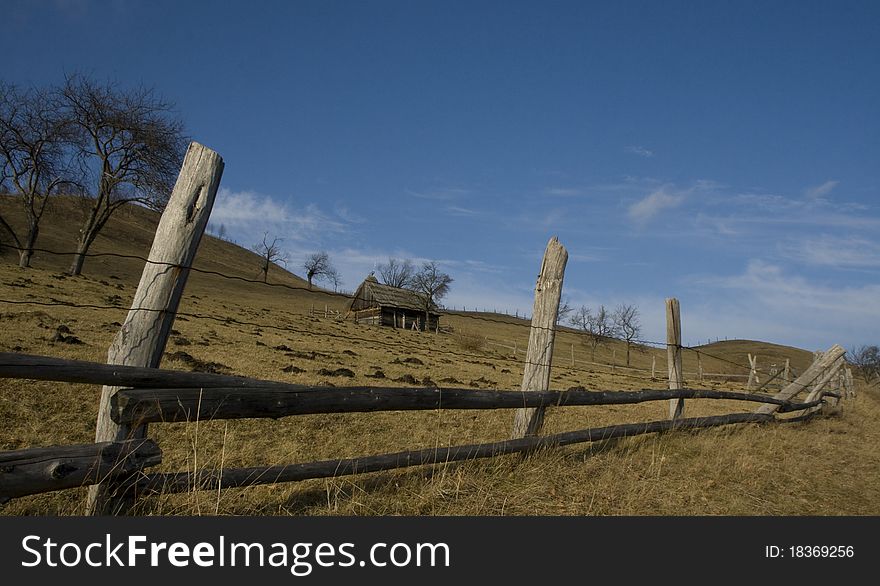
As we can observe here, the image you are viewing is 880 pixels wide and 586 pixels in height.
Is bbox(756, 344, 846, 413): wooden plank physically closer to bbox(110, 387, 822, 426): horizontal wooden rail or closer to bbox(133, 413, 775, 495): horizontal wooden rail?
bbox(133, 413, 775, 495): horizontal wooden rail

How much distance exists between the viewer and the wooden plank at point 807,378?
980cm

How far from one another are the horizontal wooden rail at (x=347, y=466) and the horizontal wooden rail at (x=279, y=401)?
355mm

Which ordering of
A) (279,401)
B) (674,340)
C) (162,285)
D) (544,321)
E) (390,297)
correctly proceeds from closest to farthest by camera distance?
(162,285), (279,401), (544,321), (674,340), (390,297)

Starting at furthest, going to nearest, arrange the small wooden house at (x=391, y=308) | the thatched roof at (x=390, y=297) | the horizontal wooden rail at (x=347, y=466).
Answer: the thatched roof at (x=390, y=297) → the small wooden house at (x=391, y=308) → the horizontal wooden rail at (x=347, y=466)

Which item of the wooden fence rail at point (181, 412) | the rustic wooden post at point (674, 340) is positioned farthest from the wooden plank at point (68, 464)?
the rustic wooden post at point (674, 340)

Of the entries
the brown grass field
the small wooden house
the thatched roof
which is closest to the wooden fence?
the brown grass field

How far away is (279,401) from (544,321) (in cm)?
314

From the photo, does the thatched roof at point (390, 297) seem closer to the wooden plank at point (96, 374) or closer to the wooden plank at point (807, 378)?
the wooden plank at point (807, 378)

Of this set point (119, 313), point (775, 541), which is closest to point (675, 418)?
point (775, 541)

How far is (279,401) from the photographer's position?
136 inches

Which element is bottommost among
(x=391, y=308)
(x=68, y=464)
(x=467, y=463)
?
(x=467, y=463)

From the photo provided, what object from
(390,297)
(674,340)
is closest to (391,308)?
(390,297)

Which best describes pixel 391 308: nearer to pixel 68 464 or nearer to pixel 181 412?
pixel 181 412

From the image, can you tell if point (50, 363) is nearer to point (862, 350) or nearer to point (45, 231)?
point (45, 231)
